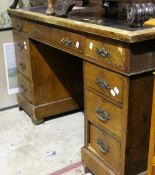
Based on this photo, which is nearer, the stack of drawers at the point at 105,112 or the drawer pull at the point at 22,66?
the stack of drawers at the point at 105,112

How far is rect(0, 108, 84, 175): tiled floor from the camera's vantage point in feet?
6.06

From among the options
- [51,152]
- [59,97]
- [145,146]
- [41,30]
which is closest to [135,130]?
[145,146]

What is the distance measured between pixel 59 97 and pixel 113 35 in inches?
46.3

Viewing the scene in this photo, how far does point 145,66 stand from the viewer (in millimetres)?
1282

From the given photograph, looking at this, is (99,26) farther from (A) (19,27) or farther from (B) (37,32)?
(A) (19,27)

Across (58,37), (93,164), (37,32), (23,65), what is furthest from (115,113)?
(23,65)

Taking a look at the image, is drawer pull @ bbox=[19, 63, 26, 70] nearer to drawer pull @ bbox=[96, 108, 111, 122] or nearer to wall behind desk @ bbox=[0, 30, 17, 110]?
wall behind desk @ bbox=[0, 30, 17, 110]

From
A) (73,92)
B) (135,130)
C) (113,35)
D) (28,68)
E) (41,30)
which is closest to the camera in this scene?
(113,35)

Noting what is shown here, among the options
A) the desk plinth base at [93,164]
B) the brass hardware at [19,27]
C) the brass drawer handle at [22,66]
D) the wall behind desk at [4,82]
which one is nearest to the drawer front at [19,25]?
the brass hardware at [19,27]

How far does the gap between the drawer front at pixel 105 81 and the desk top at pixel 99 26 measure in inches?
6.9

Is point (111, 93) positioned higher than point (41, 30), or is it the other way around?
point (41, 30)

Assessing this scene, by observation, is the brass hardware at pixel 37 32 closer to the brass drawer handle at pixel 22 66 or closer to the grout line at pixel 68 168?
the brass drawer handle at pixel 22 66

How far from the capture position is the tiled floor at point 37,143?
6.06 feet

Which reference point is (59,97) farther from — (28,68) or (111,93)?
(111,93)
